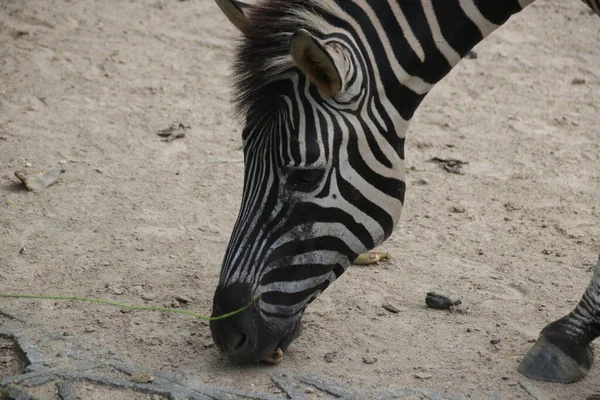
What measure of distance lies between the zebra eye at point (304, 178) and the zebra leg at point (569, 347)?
1.48 m

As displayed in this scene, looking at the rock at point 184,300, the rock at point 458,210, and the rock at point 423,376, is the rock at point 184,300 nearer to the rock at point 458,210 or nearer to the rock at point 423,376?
the rock at point 423,376

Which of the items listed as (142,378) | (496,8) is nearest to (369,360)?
(142,378)

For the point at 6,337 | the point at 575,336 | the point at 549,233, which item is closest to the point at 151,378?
the point at 6,337

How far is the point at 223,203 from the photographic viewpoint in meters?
5.62

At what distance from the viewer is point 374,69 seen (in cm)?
336

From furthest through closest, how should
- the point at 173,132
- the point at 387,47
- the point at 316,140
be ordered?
1. the point at 173,132
2. the point at 387,47
3. the point at 316,140

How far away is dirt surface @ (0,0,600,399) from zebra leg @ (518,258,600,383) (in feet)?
0.29

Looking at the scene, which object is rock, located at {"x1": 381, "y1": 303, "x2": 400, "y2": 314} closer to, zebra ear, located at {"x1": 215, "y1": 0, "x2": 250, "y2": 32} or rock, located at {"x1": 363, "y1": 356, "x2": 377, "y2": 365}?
rock, located at {"x1": 363, "y1": 356, "x2": 377, "y2": 365}

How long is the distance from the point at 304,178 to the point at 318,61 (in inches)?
19.7

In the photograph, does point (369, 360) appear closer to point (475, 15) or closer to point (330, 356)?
point (330, 356)

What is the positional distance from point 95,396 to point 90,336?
21.9 inches

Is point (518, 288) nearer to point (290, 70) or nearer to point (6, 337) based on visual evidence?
point (290, 70)

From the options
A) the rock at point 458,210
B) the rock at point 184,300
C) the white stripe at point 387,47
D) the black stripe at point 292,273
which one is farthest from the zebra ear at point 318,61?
the rock at point 458,210

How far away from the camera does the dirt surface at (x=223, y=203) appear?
399 centimetres
